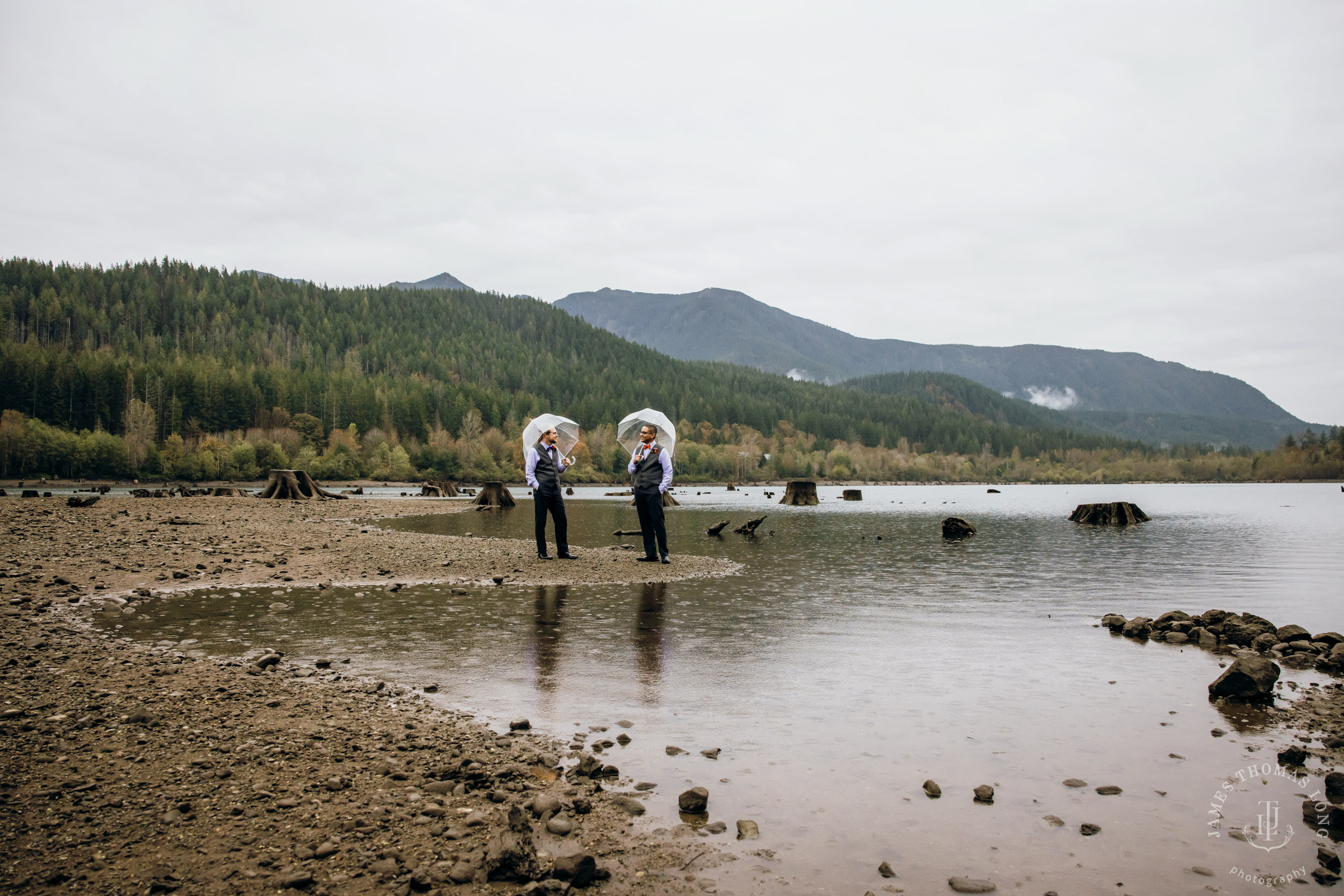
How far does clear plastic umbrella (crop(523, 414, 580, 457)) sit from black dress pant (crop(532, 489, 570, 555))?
138 centimetres

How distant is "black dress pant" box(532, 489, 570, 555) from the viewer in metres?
21.8

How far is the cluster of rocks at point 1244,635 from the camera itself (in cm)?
1246

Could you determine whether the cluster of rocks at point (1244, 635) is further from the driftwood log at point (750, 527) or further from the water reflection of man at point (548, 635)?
the driftwood log at point (750, 527)

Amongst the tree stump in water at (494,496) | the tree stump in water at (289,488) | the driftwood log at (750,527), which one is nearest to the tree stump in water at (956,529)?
the driftwood log at (750,527)

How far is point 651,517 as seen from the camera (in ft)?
73.2

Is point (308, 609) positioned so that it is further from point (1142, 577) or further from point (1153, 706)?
point (1142, 577)

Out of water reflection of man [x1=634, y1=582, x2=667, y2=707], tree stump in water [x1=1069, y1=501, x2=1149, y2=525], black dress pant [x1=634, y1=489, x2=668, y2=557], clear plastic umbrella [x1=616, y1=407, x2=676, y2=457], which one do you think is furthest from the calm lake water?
tree stump in water [x1=1069, y1=501, x2=1149, y2=525]

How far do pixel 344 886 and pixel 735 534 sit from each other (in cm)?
3661

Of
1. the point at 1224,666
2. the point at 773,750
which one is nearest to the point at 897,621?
the point at 1224,666

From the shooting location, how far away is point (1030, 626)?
608 inches

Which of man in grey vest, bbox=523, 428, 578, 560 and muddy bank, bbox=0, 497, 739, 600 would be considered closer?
muddy bank, bbox=0, 497, 739, 600

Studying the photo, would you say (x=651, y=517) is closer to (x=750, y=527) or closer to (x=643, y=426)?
(x=643, y=426)

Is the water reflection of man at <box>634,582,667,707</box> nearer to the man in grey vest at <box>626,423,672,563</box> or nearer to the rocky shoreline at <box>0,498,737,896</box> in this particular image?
the rocky shoreline at <box>0,498,737,896</box>

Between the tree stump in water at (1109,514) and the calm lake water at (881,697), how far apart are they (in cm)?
3264
